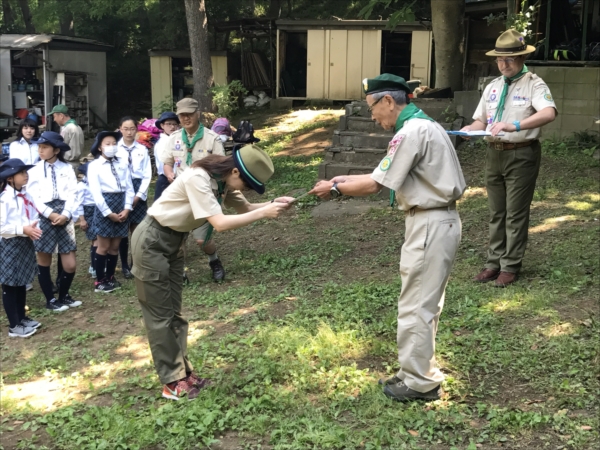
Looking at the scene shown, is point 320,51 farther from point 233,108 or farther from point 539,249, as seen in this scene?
point 539,249

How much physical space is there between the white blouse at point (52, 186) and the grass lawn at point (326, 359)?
114 cm

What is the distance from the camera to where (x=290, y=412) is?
4.45m

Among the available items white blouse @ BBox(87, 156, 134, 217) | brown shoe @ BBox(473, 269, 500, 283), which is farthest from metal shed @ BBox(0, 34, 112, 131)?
brown shoe @ BBox(473, 269, 500, 283)

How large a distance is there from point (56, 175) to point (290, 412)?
4.44m

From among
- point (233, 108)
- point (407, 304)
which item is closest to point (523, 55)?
point (407, 304)

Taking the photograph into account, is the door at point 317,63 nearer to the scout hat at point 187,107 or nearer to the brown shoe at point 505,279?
the scout hat at point 187,107

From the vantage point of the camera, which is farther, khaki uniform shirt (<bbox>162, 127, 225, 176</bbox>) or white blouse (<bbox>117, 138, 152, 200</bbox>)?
white blouse (<bbox>117, 138, 152, 200</bbox>)

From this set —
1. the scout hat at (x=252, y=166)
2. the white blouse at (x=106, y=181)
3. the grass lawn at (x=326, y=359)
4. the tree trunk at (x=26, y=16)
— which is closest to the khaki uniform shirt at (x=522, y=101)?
the grass lawn at (x=326, y=359)

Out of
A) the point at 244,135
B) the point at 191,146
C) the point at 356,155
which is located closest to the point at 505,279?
the point at 191,146

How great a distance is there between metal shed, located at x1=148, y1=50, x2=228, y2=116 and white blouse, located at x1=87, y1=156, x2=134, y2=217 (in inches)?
543

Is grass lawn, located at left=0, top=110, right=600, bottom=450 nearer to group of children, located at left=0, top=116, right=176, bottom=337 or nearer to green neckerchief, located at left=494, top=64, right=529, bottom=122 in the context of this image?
group of children, located at left=0, top=116, right=176, bottom=337

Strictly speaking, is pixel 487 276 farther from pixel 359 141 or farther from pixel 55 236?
pixel 359 141

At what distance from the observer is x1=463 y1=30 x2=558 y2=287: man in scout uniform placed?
19.5ft

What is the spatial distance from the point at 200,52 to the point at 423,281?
1410 centimetres
